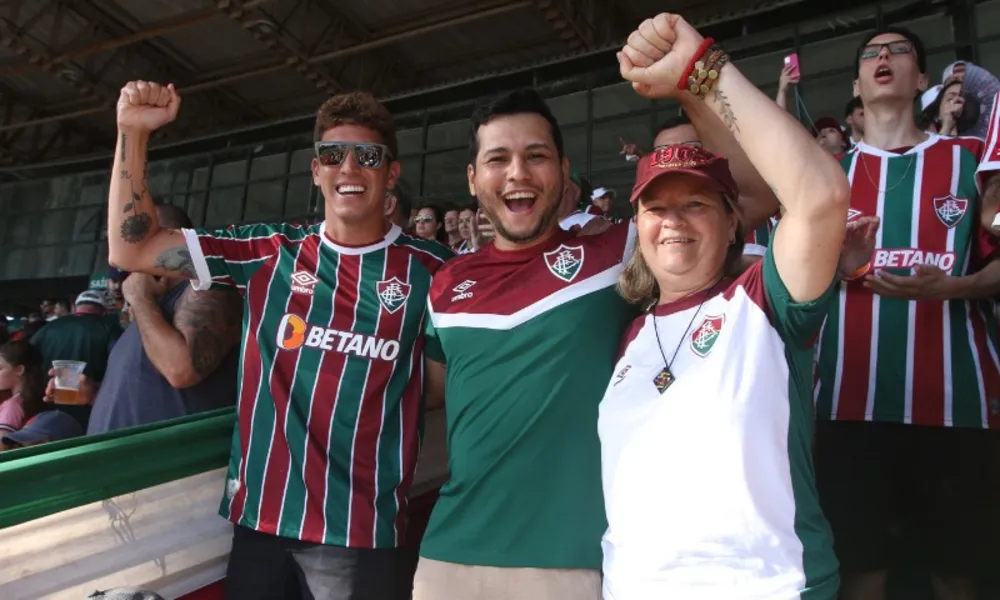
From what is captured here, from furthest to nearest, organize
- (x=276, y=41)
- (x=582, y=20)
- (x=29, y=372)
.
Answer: (x=276, y=41)
(x=582, y=20)
(x=29, y=372)

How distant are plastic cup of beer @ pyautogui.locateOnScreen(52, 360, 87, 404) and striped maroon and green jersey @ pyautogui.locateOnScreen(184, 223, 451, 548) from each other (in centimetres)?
163

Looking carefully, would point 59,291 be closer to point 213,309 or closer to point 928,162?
point 213,309

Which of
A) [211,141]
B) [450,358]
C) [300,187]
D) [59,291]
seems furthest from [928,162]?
[59,291]

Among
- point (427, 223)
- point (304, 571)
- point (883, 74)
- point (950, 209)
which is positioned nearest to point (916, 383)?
point (950, 209)

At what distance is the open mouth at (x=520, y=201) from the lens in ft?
6.73

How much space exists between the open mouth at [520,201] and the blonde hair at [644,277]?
382 millimetres

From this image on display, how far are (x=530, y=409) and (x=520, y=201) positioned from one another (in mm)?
664

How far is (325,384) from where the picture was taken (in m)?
2.09

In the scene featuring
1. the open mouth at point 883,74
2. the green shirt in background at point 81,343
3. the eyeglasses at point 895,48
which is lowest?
the green shirt in background at point 81,343

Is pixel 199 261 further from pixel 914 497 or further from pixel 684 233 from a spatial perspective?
pixel 914 497

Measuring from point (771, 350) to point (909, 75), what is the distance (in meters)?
1.72

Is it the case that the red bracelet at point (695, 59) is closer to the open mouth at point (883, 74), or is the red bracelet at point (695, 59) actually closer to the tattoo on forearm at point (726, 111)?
the tattoo on forearm at point (726, 111)

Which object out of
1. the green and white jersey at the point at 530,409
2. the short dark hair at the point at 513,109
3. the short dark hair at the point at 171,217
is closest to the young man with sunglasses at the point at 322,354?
the green and white jersey at the point at 530,409

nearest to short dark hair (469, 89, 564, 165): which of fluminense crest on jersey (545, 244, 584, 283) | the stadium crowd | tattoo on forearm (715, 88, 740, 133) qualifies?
the stadium crowd
